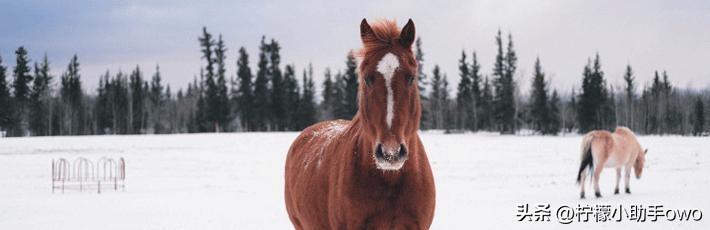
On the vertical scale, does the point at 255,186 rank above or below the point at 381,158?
A: below

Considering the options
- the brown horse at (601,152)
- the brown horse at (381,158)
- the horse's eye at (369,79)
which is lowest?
the brown horse at (601,152)

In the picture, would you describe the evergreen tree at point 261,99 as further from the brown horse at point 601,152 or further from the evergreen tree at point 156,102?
the brown horse at point 601,152

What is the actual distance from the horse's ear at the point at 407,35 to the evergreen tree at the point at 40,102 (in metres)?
74.5

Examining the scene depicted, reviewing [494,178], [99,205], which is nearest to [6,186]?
[99,205]

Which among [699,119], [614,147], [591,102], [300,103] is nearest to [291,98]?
[300,103]

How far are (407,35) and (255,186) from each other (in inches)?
592

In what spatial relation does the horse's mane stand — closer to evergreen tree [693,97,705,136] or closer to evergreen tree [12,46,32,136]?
evergreen tree [693,97,705,136]

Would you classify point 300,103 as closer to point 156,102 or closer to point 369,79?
point 156,102

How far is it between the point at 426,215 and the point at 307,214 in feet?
3.25

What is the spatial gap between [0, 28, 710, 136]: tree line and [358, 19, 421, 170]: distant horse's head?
171 ft

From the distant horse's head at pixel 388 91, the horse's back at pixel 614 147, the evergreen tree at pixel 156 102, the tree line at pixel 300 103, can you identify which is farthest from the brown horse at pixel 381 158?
the evergreen tree at pixel 156 102

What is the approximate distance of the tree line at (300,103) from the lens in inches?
2440

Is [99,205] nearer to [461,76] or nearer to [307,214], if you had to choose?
[307,214]

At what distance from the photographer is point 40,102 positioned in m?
67.1
